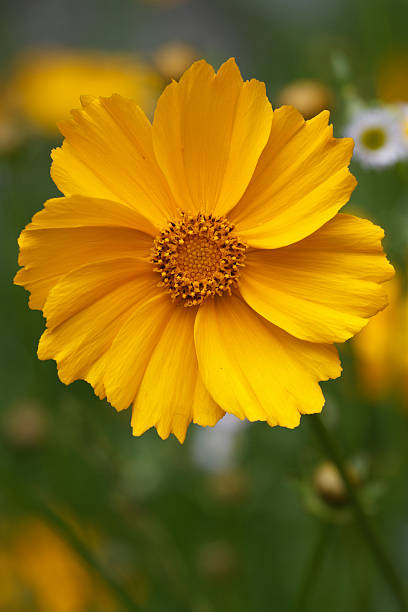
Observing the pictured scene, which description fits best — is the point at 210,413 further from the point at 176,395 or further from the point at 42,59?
the point at 42,59

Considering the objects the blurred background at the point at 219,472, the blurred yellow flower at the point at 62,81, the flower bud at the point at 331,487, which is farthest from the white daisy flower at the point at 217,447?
the blurred yellow flower at the point at 62,81

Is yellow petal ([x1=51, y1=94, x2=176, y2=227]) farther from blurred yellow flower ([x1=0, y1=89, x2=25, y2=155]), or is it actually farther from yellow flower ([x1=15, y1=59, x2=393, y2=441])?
blurred yellow flower ([x1=0, y1=89, x2=25, y2=155])

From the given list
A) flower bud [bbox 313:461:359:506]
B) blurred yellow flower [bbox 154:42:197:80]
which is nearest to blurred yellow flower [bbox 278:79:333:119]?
blurred yellow flower [bbox 154:42:197:80]

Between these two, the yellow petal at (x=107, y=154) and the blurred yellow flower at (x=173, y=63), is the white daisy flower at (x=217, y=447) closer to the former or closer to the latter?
the blurred yellow flower at (x=173, y=63)

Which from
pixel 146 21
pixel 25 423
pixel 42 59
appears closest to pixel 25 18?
pixel 146 21

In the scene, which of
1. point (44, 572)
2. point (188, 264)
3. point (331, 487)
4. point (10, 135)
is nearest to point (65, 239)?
point (188, 264)

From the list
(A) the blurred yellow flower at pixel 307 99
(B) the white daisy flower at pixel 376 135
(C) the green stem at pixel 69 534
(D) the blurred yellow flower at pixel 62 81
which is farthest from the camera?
(D) the blurred yellow flower at pixel 62 81
